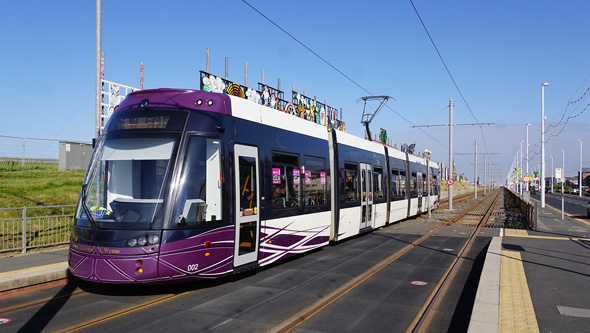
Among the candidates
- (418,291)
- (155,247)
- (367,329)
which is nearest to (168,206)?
(155,247)

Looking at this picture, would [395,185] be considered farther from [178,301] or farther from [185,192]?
[178,301]

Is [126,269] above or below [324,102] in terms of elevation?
below

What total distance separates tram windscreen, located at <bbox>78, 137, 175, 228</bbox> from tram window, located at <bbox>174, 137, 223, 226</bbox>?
0.29 m

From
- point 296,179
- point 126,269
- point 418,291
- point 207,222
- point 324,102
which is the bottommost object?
point 418,291

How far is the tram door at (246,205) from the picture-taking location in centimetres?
812

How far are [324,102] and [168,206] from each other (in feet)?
99.2

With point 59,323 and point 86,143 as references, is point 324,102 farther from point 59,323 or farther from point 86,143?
point 59,323

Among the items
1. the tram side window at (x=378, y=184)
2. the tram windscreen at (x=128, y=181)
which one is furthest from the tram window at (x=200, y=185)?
the tram side window at (x=378, y=184)

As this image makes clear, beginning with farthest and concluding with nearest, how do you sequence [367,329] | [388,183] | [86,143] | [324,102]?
[324,102], [86,143], [388,183], [367,329]

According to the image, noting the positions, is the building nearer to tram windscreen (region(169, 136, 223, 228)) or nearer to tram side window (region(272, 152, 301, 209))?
tram side window (region(272, 152, 301, 209))

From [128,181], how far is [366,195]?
9.52 m

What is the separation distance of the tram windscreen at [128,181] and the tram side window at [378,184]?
1038 cm

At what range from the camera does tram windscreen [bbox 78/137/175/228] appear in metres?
Result: 7.04

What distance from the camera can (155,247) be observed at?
6848mm
